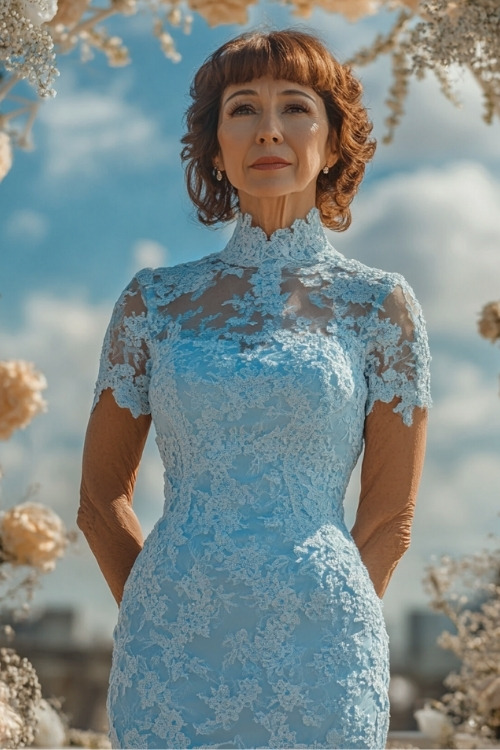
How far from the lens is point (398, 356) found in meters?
2.24

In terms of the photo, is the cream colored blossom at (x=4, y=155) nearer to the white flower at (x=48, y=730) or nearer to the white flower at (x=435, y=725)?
the white flower at (x=48, y=730)

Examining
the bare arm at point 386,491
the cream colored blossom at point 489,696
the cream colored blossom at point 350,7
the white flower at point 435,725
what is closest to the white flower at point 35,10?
the bare arm at point 386,491

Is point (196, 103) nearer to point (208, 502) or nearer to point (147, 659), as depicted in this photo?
point (208, 502)

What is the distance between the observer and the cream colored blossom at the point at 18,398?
12.4 feet

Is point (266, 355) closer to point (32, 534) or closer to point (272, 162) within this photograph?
point (272, 162)

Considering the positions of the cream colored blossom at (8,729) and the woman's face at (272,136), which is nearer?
the woman's face at (272,136)

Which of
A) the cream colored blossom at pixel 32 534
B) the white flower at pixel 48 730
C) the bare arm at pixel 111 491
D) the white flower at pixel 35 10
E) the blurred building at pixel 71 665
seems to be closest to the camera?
A: the white flower at pixel 35 10

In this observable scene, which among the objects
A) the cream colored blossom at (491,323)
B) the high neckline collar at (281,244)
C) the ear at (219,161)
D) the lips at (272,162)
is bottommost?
the high neckline collar at (281,244)

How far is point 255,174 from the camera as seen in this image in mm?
2322

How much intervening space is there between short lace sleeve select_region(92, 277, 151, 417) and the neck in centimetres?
32

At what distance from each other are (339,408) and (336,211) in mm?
699

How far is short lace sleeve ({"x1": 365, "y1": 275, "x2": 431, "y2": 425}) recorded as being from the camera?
86.4 inches

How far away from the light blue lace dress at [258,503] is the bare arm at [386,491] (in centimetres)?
4

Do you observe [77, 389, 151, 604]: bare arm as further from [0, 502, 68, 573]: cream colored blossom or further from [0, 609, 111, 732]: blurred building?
[0, 609, 111, 732]: blurred building
